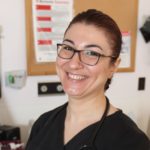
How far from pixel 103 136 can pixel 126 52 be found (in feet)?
3.95

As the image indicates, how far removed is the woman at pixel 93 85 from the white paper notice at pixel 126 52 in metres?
1.03

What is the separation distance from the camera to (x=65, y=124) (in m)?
1.22

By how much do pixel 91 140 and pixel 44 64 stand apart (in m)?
1.01

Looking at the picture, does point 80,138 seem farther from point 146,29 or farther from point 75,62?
point 146,29

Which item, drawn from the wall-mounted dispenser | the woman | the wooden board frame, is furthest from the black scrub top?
the wall-mounted dispenser

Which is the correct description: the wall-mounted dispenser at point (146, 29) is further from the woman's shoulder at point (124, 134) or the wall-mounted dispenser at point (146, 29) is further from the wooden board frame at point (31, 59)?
the woman's shoulder at point (124, 134)

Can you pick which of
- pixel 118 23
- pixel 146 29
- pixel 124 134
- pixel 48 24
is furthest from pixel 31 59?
pixel 124 134

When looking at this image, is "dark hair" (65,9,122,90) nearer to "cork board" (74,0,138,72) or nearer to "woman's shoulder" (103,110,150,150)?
"woman's shoulder" (103,110,150,150)

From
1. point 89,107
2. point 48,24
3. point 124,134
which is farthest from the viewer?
point 48,24

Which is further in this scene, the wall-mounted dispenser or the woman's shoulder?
the wall-mounted dispenser

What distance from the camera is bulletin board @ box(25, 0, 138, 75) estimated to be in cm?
192

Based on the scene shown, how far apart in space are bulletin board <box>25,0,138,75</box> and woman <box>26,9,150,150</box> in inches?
33.0

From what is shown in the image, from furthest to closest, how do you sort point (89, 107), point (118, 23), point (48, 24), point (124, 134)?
point (118, 23)
point (48, 24)
point (89, 107)
point (124, 134)

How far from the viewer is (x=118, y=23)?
2086 millimetres
